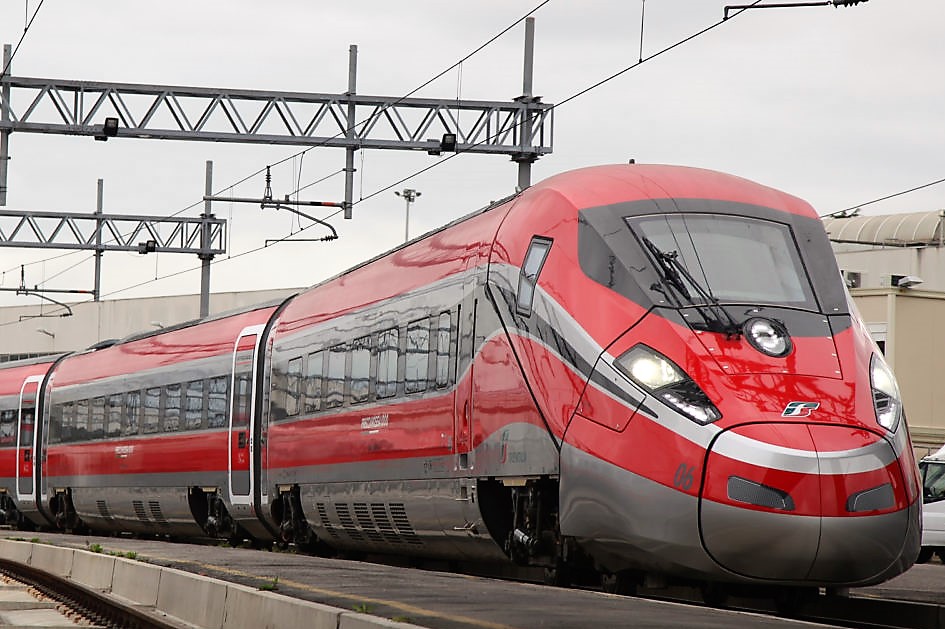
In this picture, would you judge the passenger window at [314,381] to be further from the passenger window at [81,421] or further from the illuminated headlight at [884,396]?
the passenger window at [81,421]

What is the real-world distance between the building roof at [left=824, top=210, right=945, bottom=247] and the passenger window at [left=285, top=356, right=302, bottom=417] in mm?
38763

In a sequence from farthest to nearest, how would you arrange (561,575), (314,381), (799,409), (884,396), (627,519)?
(314,381) < (561,575) < (884,396) < (627,519) < (799,409)

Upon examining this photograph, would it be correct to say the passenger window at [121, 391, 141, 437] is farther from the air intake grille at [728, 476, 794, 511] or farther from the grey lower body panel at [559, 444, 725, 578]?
the air intake grille at [728, 476, 794, 511]

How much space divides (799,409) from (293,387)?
967 cm

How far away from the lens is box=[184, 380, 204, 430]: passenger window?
2294cm

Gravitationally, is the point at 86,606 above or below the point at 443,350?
below

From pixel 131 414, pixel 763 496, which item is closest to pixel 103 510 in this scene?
pixel 131 414

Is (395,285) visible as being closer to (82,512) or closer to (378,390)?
(378,390)

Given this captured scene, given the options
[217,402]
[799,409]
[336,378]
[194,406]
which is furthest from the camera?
[194,406]

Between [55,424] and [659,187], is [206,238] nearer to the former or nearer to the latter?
[55,424]

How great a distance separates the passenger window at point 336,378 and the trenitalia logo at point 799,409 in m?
7.48

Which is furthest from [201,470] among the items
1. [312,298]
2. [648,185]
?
[648,185]

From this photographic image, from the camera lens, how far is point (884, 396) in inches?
431

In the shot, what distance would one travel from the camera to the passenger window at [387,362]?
1546 centimetres
